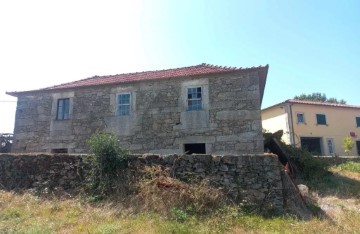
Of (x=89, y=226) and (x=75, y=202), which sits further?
(x=75, y=202)

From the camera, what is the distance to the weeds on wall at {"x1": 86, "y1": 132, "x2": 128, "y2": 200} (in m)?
8.29

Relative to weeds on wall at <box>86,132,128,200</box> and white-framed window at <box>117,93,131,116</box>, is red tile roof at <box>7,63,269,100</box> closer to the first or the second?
white-framed window at <box>117,93,131,116</box>

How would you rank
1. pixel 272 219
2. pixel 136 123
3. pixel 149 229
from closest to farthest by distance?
pixel 149 229 → pixel 272 219 → pixel 136 123

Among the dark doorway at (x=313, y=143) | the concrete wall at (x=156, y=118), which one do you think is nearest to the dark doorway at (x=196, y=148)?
the concrete wall at (x=156, y=118)

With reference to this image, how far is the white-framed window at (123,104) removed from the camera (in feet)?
44.2

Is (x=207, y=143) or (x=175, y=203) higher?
(x=207, y=143)

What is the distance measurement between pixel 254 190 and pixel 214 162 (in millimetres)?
1299

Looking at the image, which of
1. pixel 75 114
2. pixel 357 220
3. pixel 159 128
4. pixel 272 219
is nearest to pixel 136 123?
pixel 159 128

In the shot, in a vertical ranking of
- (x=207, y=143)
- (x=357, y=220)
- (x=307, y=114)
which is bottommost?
(x=357, y=220)

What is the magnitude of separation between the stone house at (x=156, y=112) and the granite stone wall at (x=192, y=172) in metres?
3.90

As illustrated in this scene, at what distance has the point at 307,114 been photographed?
2392 centimetres

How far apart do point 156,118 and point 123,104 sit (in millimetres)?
1831

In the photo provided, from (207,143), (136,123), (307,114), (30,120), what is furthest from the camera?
(307,114)

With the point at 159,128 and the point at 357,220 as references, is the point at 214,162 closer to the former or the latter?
the point at 357,220
